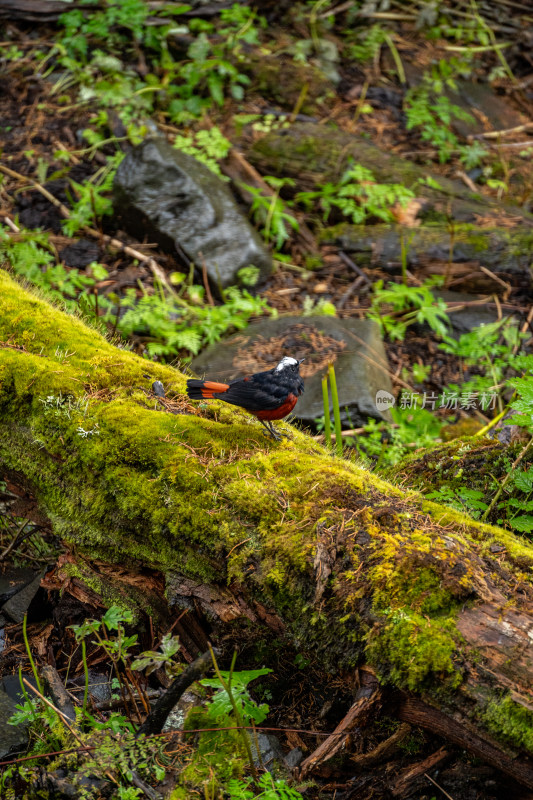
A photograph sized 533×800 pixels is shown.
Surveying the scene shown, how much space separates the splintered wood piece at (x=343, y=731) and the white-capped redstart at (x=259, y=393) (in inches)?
52.1

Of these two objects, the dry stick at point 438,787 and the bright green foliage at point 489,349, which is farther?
the bright green foliage at point 489,349

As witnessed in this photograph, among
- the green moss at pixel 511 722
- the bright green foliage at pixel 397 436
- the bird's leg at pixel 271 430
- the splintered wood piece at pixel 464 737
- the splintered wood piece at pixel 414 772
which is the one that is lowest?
the bright green foliage at pixel 397 436

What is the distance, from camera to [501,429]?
12.9 ft

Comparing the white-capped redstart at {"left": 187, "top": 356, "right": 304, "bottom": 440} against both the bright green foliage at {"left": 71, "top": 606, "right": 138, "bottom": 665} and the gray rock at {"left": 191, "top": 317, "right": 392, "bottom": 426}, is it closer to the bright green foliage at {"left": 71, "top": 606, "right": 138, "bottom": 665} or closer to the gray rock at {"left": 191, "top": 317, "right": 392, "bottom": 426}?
the bright green foliage at {"left": 71, "top": 606, "right": 138, "bottom": 665}

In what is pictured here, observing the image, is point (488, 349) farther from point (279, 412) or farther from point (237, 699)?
point (237, 699)

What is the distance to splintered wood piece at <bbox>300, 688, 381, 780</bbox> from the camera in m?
2.24

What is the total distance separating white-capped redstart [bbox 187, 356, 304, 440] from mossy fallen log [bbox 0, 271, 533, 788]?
0.49 feet

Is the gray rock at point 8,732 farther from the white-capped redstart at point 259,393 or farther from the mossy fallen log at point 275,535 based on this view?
the white-capped redstart at point 259,393

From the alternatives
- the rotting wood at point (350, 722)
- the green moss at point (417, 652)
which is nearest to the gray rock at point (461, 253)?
the green moss at point (417, 652)

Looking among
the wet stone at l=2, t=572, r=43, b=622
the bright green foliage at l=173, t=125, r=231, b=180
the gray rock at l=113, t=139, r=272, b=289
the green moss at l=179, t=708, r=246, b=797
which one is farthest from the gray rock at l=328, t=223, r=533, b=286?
the green moss at l=179, t=708, r=246, b=797

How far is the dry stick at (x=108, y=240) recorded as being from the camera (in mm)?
6340

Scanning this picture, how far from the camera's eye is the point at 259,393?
10.0 ft

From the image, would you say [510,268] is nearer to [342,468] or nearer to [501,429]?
[501,429]

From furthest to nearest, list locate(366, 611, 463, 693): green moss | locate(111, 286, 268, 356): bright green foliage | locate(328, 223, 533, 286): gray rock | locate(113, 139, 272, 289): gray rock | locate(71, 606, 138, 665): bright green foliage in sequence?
locate(328, 223, 533, 286): gray rock < locate(113, 139, 272, 289): gray rock < locate(111, 286, 268, 356): bright green foliage < locate(71, 606, 138, 665): bright green foliage < locate(366, 611, 463, 693): green moss
